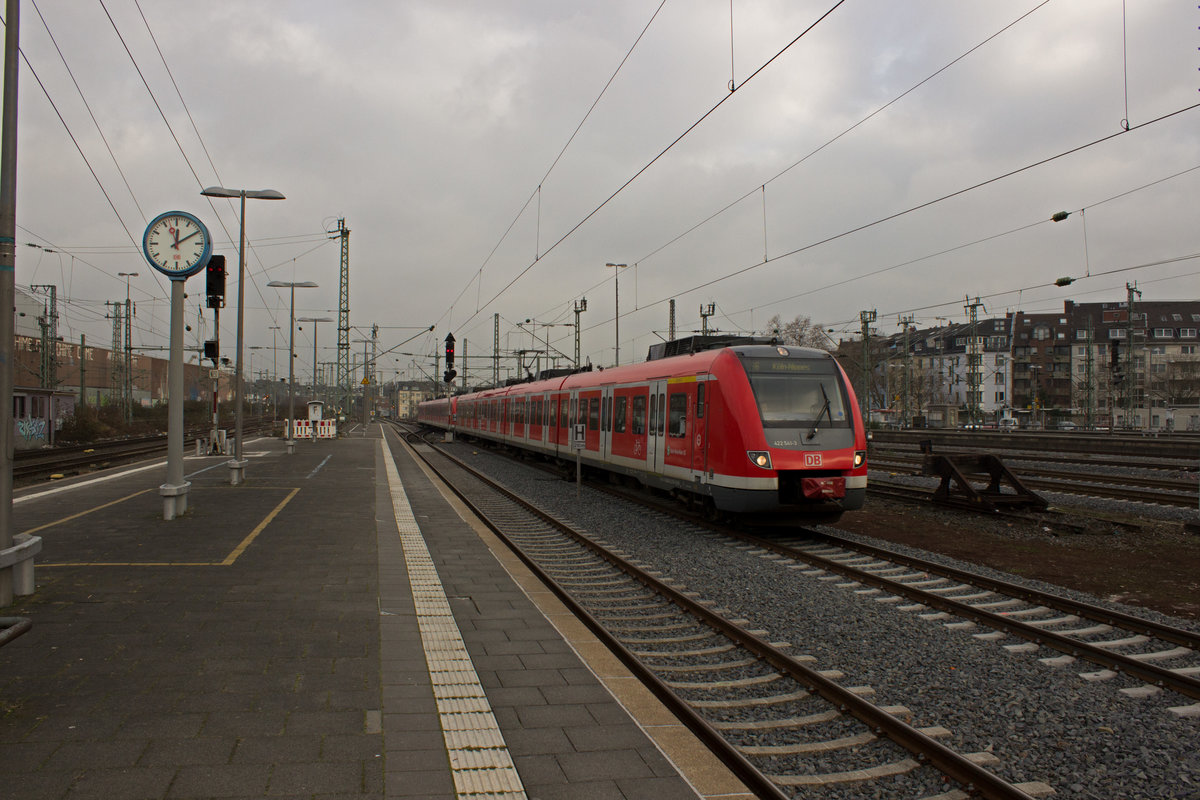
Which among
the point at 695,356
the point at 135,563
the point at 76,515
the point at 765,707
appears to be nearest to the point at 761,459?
the point at 695,356

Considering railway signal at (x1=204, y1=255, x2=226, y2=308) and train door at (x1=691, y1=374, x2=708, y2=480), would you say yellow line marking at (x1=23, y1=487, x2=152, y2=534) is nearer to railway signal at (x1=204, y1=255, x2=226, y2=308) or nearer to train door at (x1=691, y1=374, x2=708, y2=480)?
railway signal at (x1=204, y1=255, x2=226, y2=308)

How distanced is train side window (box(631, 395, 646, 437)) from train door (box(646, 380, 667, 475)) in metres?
0.38

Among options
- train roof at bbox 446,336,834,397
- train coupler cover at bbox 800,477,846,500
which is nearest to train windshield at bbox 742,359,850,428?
train roof at bbox 446,336,834,397

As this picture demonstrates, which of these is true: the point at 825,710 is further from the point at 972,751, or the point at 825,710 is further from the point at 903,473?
the point at 903,473

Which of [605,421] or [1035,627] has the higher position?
[605,421]

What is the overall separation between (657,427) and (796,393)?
3217 mm

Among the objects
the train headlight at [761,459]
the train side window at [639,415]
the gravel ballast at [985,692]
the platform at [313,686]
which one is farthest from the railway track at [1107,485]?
the platform at [313,686]

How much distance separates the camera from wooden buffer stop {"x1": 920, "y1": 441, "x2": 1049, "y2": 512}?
12797 millimetres

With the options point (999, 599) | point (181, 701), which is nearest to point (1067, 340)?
point (999, 599)

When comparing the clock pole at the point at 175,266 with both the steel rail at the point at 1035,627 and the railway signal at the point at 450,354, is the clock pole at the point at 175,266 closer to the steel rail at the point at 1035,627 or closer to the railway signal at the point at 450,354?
the steel rail at the point at 1035,627

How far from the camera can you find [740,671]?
211 inches

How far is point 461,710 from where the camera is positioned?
13.9ft

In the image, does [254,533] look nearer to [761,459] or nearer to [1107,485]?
[761,459]

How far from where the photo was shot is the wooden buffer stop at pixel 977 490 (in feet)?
42.0
